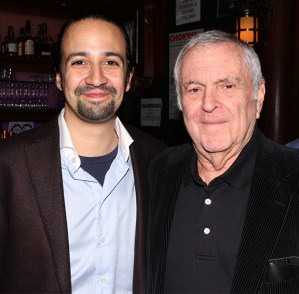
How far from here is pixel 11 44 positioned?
3.96 m

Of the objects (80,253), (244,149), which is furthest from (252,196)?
(80,253)

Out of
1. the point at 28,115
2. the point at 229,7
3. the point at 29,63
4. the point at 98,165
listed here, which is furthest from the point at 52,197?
the point at 229,7

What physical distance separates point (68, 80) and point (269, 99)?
216cm

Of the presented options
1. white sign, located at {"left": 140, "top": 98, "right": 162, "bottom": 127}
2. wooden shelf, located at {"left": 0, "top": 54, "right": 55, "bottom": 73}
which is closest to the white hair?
wooden shelf, located at {"left": 0, "top": 54, "right": 55, "bottom": 73}

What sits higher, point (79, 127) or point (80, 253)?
point (79, 127)

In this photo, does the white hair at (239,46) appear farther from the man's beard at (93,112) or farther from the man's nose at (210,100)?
the man's beard at (93,112)

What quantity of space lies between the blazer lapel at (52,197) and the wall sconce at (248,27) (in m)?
2.15

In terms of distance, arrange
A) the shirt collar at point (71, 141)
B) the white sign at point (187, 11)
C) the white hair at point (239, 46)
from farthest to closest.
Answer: the white sign at point (187, 11) < the shirt collar at point (71, 141) < the white hair at point (239, 46)

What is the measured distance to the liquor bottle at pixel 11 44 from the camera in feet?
13.0

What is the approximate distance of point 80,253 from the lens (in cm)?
182

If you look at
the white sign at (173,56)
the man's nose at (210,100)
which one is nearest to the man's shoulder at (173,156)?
the man's nose at (210,100)

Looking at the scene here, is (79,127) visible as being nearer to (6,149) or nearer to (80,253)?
(6,149)

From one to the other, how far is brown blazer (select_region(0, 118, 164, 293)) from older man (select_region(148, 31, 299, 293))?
276 millimetres

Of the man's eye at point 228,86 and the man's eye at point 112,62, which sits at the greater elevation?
the man's eye at point 112,62
